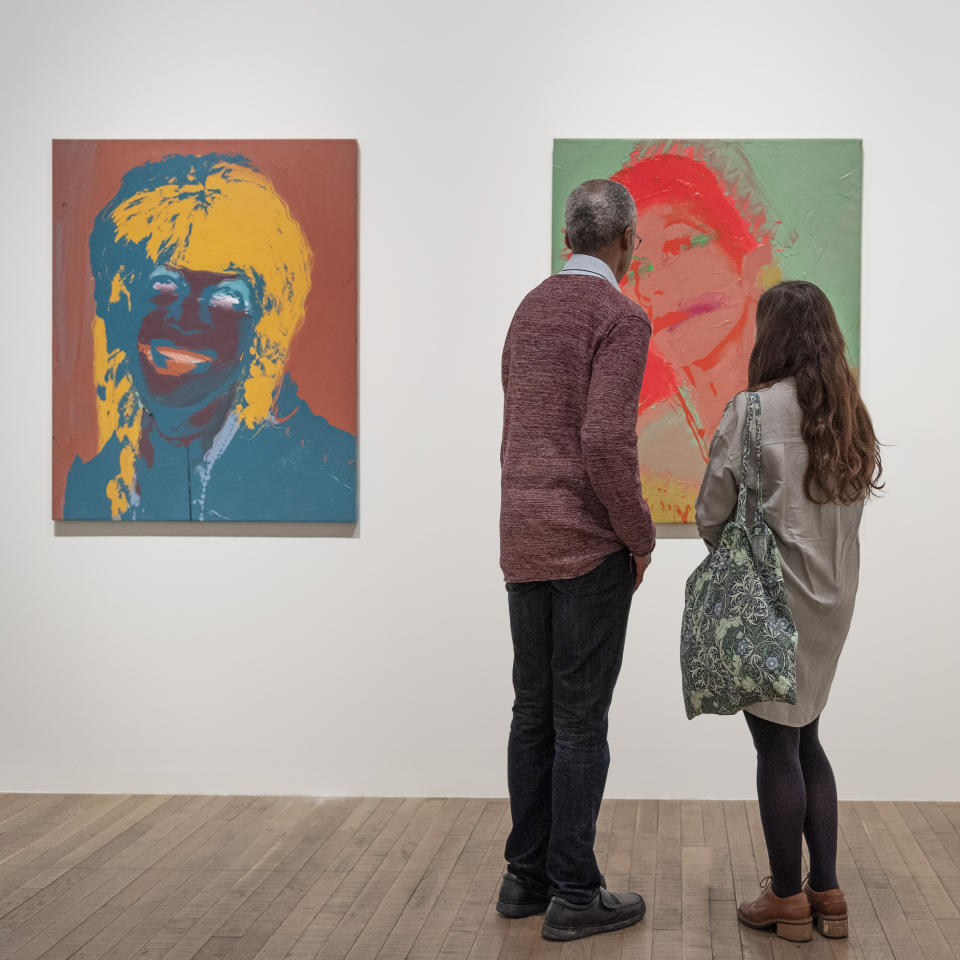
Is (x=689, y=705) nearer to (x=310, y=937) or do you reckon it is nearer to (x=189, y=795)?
(x=310, y=937)

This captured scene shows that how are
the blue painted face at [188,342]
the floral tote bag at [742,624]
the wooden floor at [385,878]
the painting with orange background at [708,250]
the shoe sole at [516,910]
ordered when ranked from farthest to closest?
the blue painted face at [188,342], the painting with orange background at [708,250], the shoe sole at [516,910], the wooden floor at [385,878], the floral tote bag at [742,624]

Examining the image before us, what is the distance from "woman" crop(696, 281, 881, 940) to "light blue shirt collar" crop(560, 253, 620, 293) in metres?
0.34

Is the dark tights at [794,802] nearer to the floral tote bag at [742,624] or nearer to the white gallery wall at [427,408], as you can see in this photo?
the floral tote bag at [742,624]

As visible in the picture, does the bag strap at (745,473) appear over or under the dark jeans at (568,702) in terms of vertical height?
over

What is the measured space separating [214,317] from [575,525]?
5.30 ft

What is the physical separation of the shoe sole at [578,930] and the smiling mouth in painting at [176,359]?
1.96 meters

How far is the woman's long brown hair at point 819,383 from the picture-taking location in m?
2.32

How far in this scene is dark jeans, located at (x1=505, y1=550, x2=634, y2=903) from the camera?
94.3 inches

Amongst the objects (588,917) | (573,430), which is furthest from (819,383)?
(588,917)

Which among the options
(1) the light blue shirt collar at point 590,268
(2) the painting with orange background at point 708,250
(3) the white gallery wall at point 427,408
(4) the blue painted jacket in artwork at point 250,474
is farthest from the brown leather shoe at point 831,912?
(4) the blue painted jacket in artwork at point 250,474

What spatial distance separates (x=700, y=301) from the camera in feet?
11.1

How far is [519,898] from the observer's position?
8.32 ft

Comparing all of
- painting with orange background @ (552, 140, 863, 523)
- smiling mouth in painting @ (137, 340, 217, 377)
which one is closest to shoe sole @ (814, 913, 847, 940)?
painting with orange background @ (552, 140, 863, 523)

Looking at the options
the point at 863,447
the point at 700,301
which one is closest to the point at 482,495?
the point at 700,301
